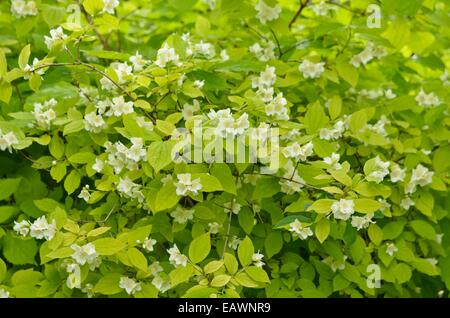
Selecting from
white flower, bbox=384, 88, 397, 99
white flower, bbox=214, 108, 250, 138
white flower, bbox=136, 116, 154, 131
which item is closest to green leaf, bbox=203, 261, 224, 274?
white flower, bbox=214, 108, 250, 138

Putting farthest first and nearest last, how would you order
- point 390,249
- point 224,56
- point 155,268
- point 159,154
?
point 224,56 → point 390,249 → point 155,268 → point 159,154

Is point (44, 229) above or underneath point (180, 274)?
above

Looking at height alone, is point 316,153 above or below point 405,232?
above

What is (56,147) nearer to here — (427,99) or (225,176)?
(225,176)

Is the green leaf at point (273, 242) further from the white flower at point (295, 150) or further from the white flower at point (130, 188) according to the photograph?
the white flower at point (130, 188)

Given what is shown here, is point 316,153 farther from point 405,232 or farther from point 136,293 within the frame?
point 136,293

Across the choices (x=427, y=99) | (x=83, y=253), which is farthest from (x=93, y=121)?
(x=427, y=99)

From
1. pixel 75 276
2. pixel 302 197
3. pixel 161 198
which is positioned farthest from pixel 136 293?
pixel 302 197
